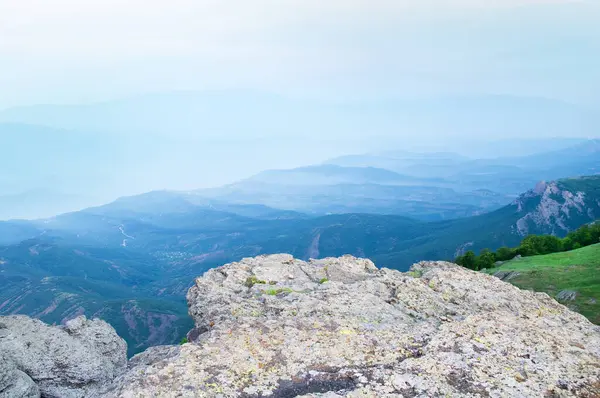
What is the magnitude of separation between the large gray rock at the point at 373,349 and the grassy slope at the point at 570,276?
2244 cm

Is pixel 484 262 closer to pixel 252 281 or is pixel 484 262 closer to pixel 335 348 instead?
pixel 252 281

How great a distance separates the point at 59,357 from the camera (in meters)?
16.4

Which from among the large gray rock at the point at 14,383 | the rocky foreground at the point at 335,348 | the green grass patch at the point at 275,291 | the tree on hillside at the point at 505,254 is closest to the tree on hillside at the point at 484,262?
the tree on hillside at the point at 505,254

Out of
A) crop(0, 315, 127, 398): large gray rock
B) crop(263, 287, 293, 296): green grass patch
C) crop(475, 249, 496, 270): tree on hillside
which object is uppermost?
crop(263, 287, 293, 296): green grass patch

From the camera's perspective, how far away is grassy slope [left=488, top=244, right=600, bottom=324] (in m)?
38.2

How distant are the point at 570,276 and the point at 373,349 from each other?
1691 inches

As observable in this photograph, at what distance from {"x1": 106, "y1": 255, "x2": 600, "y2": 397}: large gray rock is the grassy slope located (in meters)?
22.4

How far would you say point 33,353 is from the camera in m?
16.3

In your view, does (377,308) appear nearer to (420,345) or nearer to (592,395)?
(420,345)

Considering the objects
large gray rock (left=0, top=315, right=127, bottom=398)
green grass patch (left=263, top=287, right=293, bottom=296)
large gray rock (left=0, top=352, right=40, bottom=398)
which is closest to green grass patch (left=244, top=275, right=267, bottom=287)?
green grass patch (left=263, top=287, right=293, bottom=296)

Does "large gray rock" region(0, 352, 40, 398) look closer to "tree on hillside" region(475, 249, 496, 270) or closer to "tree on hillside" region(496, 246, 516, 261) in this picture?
"tree on hillside" region(475, 249, 496, 270)

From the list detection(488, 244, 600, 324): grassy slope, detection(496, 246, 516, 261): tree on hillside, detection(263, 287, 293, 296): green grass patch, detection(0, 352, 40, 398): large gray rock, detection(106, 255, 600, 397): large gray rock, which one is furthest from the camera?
detection(496, 246, 516, 261): tree on hillside

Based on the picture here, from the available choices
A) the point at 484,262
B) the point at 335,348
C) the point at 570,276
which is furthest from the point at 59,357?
the point at 484,262

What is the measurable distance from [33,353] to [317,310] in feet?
33.2
